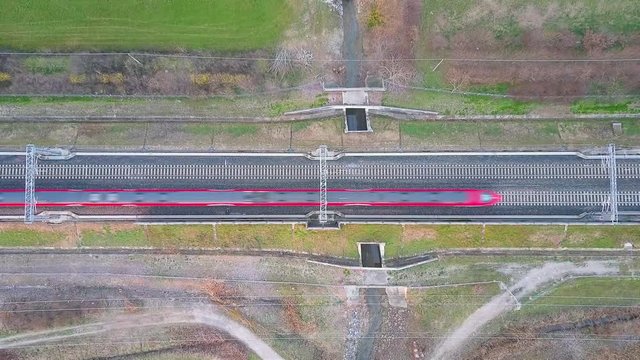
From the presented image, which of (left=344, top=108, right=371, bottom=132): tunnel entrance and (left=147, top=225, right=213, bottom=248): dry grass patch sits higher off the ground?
(left=344, top=108, right=371, bottom=132): tunnel entrance

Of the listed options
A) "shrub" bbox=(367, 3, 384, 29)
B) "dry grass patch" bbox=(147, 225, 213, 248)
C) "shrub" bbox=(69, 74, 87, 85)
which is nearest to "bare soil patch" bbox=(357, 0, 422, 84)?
"shrub" bbox=(367, 3, 384, 29)

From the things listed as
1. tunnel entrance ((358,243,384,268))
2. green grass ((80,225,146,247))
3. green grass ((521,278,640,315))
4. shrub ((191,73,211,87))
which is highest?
shrub ((191,73,211,87))

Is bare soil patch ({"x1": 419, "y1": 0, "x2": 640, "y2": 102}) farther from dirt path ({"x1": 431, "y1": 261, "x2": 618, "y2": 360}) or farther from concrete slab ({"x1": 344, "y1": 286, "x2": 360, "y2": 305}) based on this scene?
concrete slab ({"x1": 344, "y1": 286, "x2": 360, "y2": 305})

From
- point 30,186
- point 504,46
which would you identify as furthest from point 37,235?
point 504,46

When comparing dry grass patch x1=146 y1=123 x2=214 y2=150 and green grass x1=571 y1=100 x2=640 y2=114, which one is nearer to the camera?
dry grass patch x1=146 y1=123 x2=214 y2=150

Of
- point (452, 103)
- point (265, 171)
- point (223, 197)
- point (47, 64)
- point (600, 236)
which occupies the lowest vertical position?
point (600, 236)

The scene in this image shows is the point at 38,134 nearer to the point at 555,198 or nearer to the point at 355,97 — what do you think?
the point at 355,97

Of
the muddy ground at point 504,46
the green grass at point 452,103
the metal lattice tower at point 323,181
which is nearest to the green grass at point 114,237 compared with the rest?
the metal lattice tower at point 323,181
